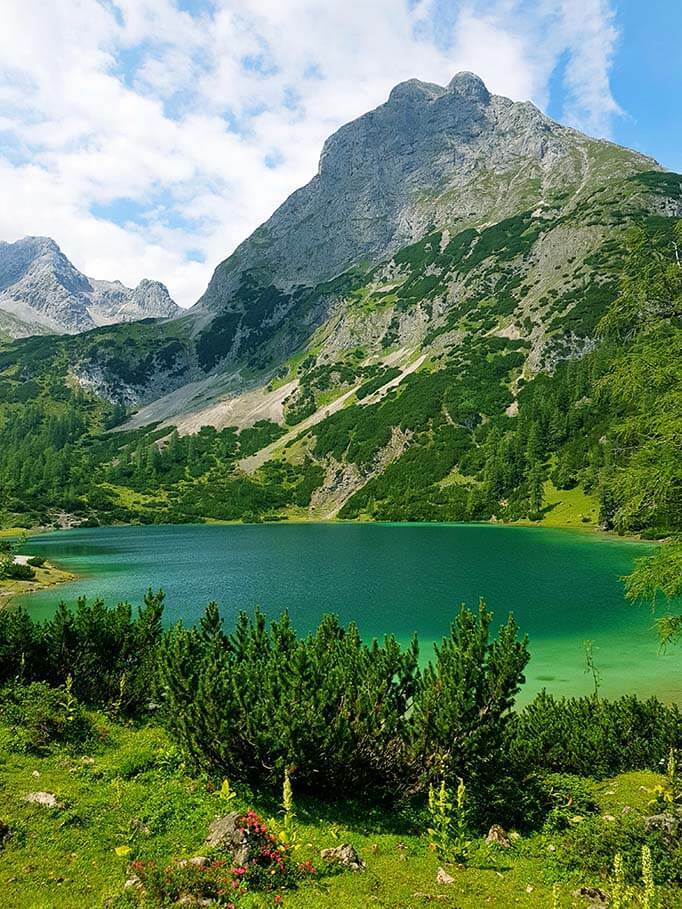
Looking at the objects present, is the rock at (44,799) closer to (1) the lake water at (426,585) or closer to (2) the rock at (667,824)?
(2) the rock at (667,824)

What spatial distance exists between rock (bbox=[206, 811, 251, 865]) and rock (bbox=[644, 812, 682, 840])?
30.1 feet

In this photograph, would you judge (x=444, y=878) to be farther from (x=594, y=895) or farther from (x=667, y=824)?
(x=667, y=824)

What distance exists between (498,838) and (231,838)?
6558mm

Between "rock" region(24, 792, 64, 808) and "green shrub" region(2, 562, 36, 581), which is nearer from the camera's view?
"rock" region(24, 792, 64, 808)

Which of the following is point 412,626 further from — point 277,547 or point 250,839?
point 277,547

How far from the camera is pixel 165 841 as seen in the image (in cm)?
1144

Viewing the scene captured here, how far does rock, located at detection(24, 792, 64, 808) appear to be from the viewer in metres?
12.3

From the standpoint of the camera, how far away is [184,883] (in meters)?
9.40

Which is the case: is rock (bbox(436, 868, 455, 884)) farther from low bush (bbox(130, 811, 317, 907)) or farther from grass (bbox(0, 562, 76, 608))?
grass (bbox(0, 562, 76, 608))

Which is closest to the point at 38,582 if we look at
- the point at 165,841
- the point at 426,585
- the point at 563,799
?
the point at 426,585

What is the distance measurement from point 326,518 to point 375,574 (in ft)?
375

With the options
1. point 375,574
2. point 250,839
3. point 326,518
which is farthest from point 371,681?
point 326,518

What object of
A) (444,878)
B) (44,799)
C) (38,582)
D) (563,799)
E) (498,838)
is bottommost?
(38,582)

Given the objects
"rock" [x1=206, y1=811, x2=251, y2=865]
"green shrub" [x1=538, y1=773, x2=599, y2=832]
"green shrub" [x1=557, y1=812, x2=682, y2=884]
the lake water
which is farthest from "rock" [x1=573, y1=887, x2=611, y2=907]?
the lake water
